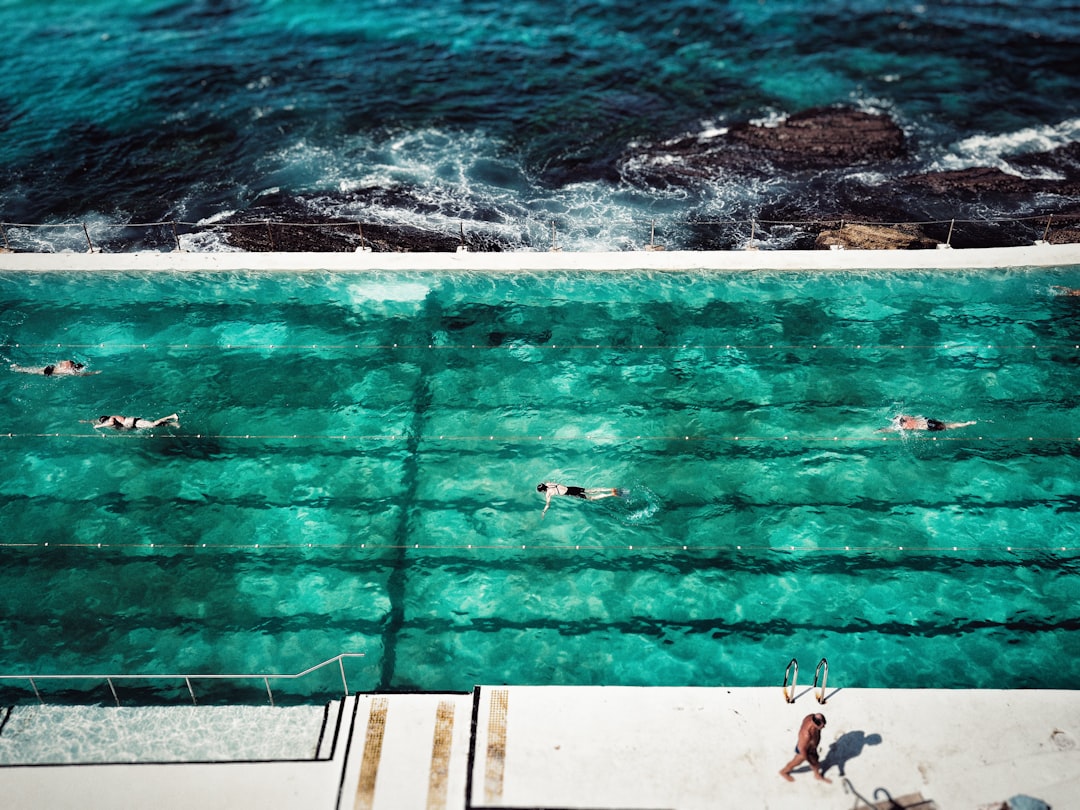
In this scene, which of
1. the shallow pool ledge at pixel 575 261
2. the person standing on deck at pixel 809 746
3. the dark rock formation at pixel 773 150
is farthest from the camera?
the dark rock formation at pixel 773 150

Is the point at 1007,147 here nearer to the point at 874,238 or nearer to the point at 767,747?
the point at 874,238

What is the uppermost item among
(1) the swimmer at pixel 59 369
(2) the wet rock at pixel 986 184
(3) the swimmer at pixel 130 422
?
(2) the wet rock at pixel 986 184

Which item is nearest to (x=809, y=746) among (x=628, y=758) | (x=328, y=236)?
(x=628, y=758)

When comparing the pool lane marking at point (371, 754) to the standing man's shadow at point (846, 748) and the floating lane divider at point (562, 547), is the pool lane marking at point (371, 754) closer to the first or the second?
the floating lane divider at point (562, 547)

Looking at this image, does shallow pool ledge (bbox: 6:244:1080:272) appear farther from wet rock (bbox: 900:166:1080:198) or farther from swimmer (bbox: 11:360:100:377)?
wet rock (bbox: 900:166:1080:198)

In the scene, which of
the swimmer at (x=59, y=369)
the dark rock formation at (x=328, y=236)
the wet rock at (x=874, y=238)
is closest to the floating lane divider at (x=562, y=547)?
the swimmer at (x=59, y=369)

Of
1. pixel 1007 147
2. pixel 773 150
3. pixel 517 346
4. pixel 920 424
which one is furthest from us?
pixel 1007 147
